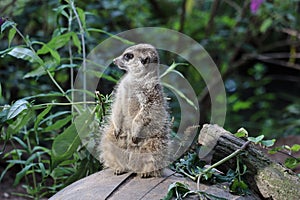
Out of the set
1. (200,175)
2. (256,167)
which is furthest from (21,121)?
(256,167)

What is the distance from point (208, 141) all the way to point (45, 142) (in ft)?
5.19

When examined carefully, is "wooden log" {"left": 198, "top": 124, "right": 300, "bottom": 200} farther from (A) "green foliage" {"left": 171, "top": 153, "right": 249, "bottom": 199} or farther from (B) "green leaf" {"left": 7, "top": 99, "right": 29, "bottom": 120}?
(B) "green leaf" {"left": 7, "top": 99, "right": 29, "bottom": 120}

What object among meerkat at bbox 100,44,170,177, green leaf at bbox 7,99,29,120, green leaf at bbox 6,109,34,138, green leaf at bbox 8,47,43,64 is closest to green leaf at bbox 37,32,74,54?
green leaf at bbox 8,47,43,64

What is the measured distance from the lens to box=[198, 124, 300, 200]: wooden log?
1647 mm

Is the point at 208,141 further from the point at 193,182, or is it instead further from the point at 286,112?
the point at 286,112

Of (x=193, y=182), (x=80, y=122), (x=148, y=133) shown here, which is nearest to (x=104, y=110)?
(x=80, y=122)

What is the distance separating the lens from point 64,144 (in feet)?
6.93

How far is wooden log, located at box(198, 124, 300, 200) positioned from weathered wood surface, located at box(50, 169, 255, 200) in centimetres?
6

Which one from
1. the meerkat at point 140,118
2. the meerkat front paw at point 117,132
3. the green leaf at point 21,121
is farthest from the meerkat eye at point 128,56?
the green leaf at point 21,121

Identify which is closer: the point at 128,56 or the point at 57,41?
the point at 128,56

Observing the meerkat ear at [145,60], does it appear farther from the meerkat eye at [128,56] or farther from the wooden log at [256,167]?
the wooden log at [256,167]

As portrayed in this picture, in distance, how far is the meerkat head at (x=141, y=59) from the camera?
1676 mm

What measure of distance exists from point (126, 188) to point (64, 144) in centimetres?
55

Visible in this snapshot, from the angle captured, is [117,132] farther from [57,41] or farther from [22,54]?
[57,41]
